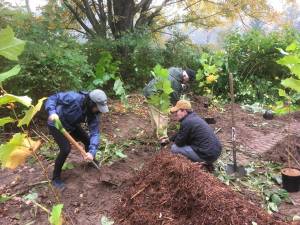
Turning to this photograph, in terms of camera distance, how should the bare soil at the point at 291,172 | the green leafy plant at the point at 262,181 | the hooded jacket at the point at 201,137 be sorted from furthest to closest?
the hooded jacket at the point at 201,137 < the bare soil at the point at 291,172 < the green leafy plant at the point at 262,181

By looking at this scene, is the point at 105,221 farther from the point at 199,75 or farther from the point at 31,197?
the point at 199,75

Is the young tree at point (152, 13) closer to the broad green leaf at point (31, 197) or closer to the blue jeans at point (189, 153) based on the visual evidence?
the blue jeans at point (189, 153)

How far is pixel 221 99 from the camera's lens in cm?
1122

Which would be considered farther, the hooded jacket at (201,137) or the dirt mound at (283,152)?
the dirt mound at (283,152)

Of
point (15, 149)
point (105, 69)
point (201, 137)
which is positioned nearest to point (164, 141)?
point (201, 137)

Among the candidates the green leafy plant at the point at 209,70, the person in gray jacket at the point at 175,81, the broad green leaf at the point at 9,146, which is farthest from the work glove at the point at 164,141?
the broad green leaf at the point at 9,146

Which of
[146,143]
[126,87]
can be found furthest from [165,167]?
[126,87]

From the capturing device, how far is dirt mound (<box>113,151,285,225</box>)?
3.82 meters

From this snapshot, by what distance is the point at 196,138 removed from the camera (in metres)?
5.63

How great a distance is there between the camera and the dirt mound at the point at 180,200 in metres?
3.82

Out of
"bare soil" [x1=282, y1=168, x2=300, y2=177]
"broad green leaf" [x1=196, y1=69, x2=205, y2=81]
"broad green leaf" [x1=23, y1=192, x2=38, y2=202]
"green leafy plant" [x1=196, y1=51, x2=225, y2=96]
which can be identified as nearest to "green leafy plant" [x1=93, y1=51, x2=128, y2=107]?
"broad green leaf" [x1=196, y1=69, x2=205, y2=81]

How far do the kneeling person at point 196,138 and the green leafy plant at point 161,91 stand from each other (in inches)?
36.1

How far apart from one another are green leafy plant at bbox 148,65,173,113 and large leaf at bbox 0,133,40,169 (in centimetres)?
443

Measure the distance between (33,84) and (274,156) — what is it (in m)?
4.70
